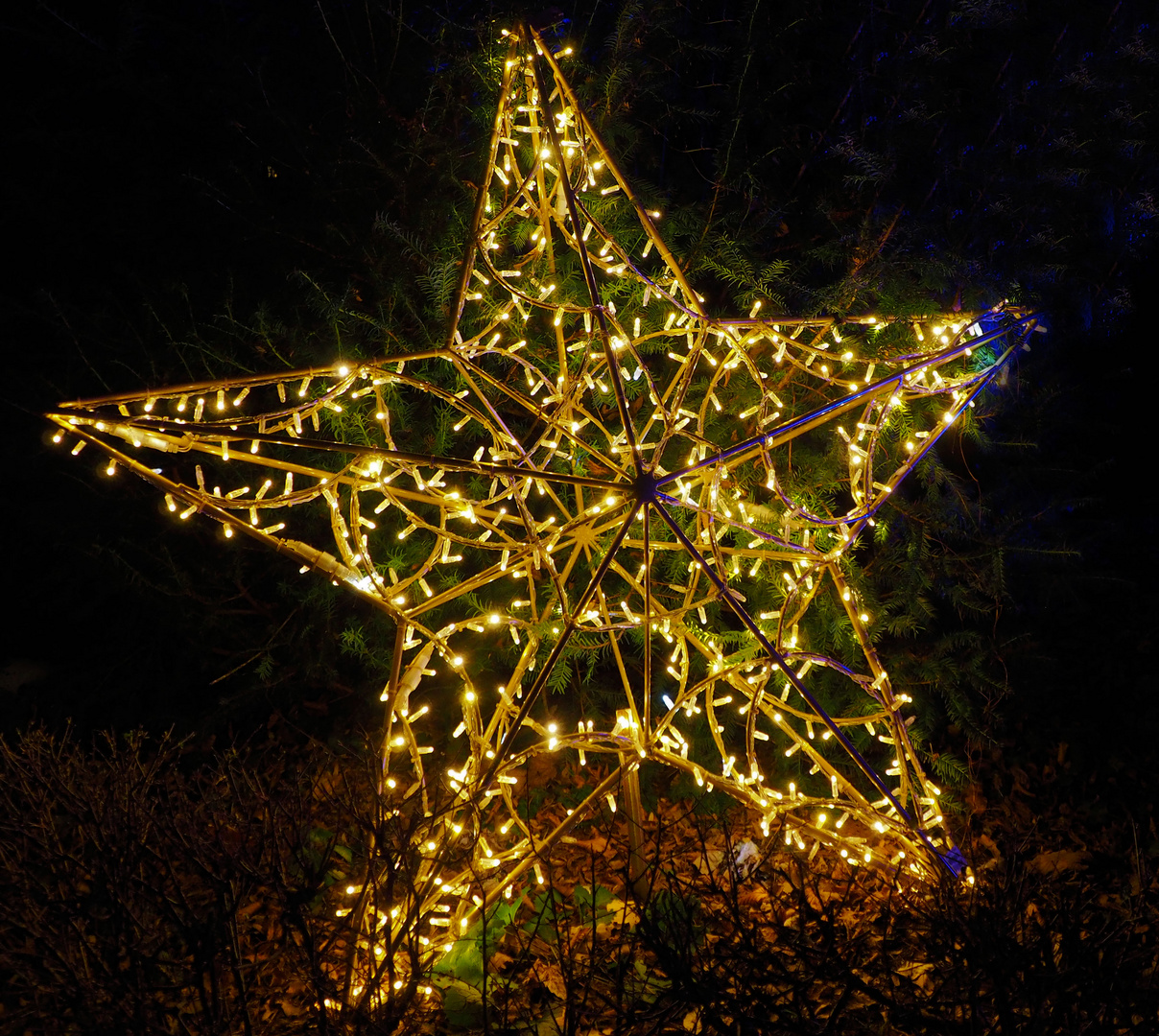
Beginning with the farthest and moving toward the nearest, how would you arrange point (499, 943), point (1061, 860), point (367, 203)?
point (367, 203), point (1061, 860), point (499, 943)

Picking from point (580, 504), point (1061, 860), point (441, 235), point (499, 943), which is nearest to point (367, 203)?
point (441, 235)

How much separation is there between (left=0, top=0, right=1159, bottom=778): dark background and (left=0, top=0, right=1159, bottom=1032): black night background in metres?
0.02

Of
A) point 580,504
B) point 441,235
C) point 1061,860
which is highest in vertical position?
point 441,235

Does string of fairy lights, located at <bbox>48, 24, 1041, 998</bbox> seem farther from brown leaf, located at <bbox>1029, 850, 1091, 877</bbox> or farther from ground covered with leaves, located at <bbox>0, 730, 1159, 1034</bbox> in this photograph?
brown leaf, located at <bbox>1029, 850, 1091, 877</bbox>

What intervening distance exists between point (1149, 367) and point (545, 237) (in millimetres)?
4571

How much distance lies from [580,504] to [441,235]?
53.9 inches

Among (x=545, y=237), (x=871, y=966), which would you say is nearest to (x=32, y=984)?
(x=871, y=966)

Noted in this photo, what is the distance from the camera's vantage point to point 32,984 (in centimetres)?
180

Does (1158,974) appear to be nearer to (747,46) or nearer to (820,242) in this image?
(820,242)

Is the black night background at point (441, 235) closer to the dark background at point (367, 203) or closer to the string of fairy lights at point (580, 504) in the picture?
the dark background at point (367, 203)

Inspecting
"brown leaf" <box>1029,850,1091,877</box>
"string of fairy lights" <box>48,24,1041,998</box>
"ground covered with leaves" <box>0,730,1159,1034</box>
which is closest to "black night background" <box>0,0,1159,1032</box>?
"brown leaf" <box>1029,850,1091,877</box>

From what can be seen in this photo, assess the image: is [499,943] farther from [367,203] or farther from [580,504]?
[367,203]

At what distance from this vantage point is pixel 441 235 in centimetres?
350

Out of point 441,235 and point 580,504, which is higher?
point 441,235
